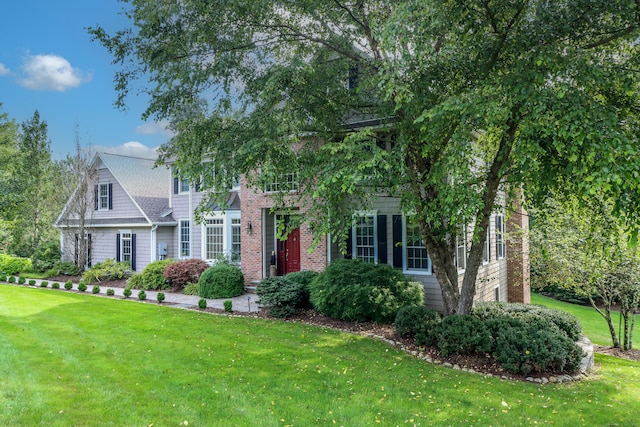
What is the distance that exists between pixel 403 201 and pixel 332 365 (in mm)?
3478

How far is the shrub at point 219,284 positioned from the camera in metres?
14.7

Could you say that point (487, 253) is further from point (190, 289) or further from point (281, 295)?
point (190, 289)

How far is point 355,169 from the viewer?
23.5ft

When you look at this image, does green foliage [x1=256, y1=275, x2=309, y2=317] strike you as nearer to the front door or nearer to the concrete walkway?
the concrete walkway

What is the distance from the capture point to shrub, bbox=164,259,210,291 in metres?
16.5

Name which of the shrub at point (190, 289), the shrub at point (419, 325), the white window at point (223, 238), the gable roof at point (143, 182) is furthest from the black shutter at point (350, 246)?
the gable roof at point (143, 182)

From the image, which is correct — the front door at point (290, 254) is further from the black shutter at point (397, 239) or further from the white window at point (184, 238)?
the white window at point (184, 238)

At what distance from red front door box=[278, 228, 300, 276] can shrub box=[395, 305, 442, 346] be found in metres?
6.75

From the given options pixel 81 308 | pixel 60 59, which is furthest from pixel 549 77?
pixel 60 59

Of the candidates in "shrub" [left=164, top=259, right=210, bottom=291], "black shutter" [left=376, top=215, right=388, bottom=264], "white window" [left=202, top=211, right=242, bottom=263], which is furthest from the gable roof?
"black shutter" [left=376, top=215, right=388, bottom=264]

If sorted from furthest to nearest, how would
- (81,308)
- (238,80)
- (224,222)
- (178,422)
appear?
(224,222), (81,308), (238,80), (178,422)

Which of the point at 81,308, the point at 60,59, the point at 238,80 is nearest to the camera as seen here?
the point at 238,80

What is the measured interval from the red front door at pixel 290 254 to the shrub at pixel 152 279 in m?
5.27

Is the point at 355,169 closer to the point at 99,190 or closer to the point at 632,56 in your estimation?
the point at 632,56
